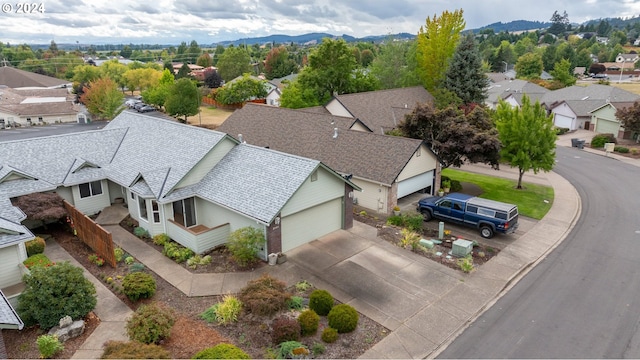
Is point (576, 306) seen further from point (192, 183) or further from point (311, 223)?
point (192, 183)

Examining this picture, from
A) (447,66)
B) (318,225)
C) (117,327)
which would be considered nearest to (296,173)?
(318,225)

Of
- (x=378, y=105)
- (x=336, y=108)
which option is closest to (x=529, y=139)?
(x=378, y=105)

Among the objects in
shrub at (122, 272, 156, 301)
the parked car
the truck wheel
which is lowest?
the truck wheel

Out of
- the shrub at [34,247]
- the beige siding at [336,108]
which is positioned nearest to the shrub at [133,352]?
the shrub at [34,247]

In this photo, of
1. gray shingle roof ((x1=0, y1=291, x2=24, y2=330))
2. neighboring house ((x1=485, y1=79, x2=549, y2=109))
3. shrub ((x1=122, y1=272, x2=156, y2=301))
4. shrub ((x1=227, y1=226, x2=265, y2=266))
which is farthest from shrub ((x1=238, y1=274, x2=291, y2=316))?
neighboring house ((x1=485, y1=79, x2=549, y2=109))

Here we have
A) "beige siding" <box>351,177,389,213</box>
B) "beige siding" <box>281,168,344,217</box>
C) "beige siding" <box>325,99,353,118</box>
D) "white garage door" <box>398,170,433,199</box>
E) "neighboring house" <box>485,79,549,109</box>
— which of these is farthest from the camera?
"neighboring house" <box>485,79,549,109</box>

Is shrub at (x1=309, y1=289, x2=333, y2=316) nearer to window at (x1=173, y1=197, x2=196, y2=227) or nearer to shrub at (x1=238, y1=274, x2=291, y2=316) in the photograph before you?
shrub at (x1=238, y1=274, x2=291, y2=316)

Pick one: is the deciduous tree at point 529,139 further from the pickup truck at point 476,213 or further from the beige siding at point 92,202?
the beige siding at point 92,202
